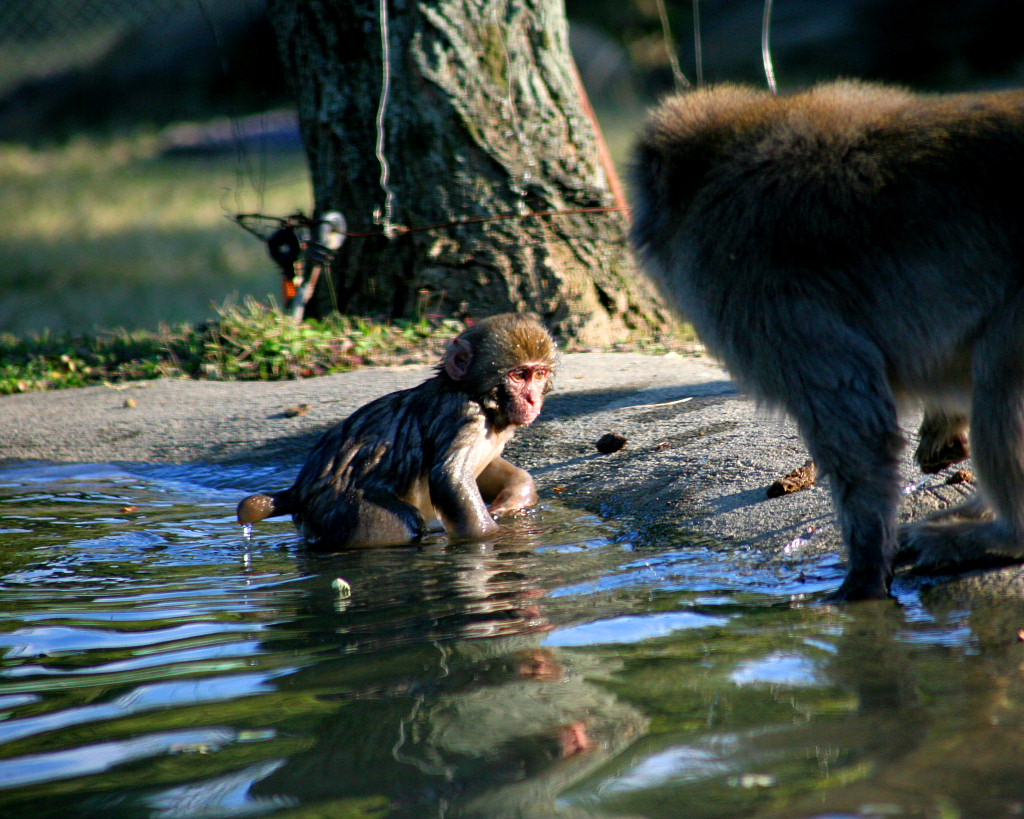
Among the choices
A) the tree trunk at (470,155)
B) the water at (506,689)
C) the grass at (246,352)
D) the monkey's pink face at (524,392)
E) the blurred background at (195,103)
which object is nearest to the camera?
the water at (506,689)

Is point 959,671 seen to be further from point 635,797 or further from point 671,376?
point 671,376

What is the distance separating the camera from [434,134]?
7082 millimetres

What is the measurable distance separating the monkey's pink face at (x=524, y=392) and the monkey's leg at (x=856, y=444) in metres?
1.54

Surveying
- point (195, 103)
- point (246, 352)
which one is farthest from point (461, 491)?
point (195, 103)

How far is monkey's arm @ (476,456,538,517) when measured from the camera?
4.44 metres

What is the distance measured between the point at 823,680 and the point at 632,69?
20.3 meters

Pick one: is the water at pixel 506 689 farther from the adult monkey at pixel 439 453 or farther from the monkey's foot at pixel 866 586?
the adult monkey at pixel 439 453

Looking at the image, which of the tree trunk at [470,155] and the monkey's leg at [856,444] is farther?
the tree trunk at [470,155]

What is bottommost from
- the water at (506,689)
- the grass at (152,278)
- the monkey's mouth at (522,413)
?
the water at (506,689)

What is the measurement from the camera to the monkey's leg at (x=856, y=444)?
2.99 metres

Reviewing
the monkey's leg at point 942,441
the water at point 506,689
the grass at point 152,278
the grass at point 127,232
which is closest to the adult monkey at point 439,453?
the water at point 506,689

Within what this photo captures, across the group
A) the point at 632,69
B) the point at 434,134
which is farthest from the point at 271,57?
the point at 434,134

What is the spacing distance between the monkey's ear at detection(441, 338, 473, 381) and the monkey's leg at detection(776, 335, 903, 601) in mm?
1679

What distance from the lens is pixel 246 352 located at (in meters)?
6.76
